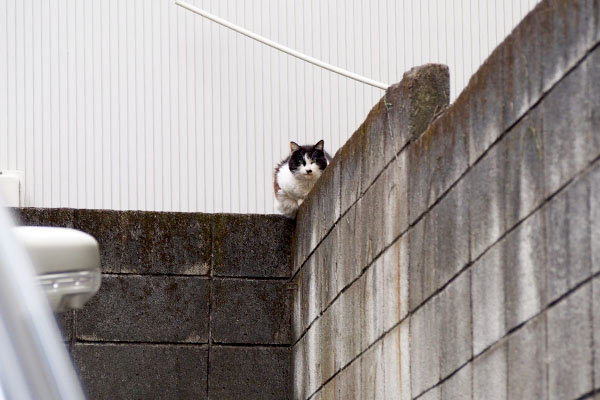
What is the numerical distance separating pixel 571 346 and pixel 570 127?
15.8 inches

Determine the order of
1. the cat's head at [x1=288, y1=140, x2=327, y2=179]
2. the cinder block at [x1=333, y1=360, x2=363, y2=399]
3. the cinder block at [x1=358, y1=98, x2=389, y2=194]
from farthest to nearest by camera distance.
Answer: the cat's head at [x1=288, y1=140, x2=327, y2=179] → the cinder block at [x1=333, y1=360, x2=363, y2=399] → the cinder block at [x1=358, y1=98, x2=389, y2=194]

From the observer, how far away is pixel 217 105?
18.8ft

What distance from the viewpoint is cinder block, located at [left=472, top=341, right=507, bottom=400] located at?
7.88 feet

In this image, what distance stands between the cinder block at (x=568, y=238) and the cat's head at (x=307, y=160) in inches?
126

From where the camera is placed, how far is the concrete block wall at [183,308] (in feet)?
17.0

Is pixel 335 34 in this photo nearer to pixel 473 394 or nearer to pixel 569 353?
pixel 473 394

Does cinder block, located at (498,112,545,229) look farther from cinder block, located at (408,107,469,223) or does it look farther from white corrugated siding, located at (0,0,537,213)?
white corrugated siding, located at (0,0,537,213)

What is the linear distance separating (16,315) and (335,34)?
15.7 ft

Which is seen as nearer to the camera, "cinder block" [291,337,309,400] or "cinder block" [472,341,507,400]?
"cinder block" [472,341,507,400]

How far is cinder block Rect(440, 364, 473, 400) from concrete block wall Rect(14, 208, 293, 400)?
2461 mm

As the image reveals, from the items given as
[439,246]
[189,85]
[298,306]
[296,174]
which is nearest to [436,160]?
[439,246]

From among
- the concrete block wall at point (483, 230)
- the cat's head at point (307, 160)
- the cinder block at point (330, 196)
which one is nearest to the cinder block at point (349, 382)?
the concrete block wall at point (483, 230)

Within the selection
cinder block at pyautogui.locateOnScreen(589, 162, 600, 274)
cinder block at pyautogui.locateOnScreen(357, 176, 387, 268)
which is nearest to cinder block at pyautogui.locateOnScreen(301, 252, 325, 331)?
cinder block at pyautogui.locateOnScreen(357, 176, 387, 268)

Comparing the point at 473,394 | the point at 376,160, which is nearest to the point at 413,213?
the point at 376,160
